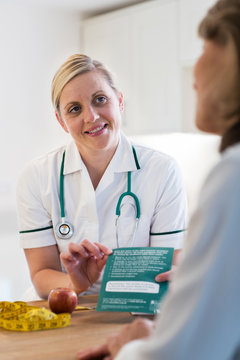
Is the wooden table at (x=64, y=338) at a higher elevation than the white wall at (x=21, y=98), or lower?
lower

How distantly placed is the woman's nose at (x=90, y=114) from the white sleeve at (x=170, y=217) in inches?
13.3

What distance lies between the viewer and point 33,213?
2068 millimetres

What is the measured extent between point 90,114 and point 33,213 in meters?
0.42

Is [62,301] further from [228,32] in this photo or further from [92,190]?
[228,32]

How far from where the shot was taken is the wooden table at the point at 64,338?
121 centimetres

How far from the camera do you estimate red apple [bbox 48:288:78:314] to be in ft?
5.10

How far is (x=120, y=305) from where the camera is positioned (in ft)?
4.95

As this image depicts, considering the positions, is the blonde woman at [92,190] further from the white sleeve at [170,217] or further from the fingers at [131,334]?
the fingers at [131,334]

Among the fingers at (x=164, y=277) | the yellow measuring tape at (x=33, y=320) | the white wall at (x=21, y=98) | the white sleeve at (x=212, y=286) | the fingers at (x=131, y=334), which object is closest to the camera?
the white sleeve at (x=212, y=286)

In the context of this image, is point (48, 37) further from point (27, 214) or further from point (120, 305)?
point (120, 305)

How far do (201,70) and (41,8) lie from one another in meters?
4.31

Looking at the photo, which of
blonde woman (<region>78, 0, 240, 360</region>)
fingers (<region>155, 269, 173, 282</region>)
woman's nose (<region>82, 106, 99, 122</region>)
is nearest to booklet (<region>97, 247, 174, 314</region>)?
fingers (<region>155, 269, 173, 282</region>)

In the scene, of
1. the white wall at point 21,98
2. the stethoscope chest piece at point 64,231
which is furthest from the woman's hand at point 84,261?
the white wall at point 21,98

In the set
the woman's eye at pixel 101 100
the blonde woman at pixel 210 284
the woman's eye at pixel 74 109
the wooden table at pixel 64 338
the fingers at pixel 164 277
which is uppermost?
the woman's eye at pixel 101 100
